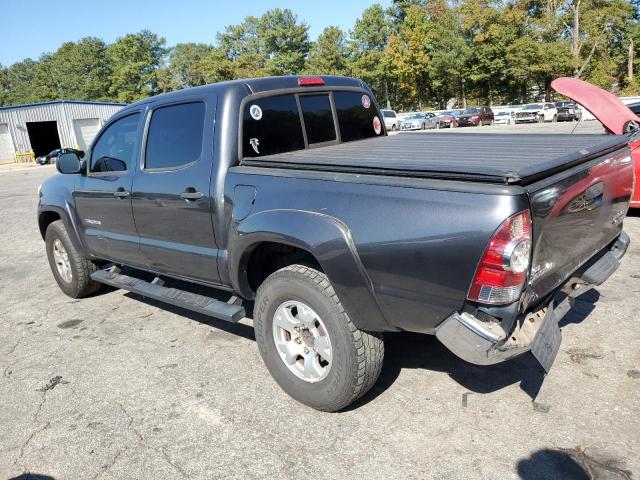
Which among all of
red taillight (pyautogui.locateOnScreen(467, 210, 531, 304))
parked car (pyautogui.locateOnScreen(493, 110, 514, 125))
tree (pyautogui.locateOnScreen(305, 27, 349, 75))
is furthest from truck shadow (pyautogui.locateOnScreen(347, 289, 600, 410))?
tree (pyautogui.locateOnScreen(305, 27, 349, 75))

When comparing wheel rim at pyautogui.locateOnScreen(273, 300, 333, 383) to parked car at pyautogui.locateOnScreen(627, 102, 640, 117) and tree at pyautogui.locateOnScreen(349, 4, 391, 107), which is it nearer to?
parked car at pyautogui.locateOnScreen(627, 102, 640, 117)

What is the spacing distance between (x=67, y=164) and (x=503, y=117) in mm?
36941

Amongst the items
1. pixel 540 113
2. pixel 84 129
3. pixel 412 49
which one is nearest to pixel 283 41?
pixel 412 49

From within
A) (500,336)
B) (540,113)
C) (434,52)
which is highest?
(434,52)

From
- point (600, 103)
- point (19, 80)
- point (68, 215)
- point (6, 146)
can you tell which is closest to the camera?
point (600, 103)

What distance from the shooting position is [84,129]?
3978 cm

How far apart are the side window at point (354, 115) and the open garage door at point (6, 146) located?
126 ft

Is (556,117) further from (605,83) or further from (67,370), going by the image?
(67,370)

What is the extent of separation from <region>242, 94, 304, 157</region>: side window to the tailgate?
196 cm

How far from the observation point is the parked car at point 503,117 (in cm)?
3719

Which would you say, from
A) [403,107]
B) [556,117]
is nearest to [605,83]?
[556,117]

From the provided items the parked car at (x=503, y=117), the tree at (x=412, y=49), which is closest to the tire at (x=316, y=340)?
the parked car at (x=503, y=117)

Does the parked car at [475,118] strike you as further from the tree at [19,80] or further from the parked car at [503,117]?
the tree at [19,80]

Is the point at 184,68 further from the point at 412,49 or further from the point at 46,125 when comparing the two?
the point at 46,125
